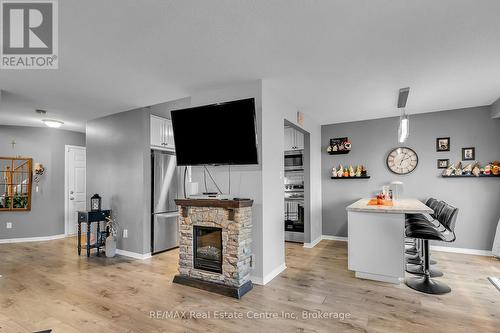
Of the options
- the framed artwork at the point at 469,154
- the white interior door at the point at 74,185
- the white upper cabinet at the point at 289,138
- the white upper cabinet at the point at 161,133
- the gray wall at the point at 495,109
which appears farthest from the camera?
the white interior door at the point at 74,185

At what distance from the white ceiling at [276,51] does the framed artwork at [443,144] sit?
0.79 meters

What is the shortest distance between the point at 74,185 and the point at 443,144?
307 inches

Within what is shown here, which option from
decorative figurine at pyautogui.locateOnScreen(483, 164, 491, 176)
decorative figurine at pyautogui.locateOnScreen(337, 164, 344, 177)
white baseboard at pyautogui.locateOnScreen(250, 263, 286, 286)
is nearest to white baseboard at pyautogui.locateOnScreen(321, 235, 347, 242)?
decorative figurine at pyautogui.locateOnScreen(337, 164, 344, 177)

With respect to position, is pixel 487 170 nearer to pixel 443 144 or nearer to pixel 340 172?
pixel 443 144

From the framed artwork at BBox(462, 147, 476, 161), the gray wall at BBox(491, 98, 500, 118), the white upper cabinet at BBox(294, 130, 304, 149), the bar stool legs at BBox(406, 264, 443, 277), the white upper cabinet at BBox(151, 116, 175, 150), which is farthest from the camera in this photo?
the white upper cabinet at BBox(294, 130, 304, 149)

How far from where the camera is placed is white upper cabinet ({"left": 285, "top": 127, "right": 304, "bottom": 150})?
17.0 feet

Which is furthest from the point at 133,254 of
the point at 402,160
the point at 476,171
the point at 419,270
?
the point at 476,171

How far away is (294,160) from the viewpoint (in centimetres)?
522

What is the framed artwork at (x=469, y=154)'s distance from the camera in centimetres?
445

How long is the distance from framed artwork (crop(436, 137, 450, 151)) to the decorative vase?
19.0 ft

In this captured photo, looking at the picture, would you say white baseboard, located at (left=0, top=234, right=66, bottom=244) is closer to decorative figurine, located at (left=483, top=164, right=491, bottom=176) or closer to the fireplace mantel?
the fireplace mantel

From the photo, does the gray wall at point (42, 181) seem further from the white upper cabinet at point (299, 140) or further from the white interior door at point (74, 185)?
the white upper cabinet at point (299, 140)

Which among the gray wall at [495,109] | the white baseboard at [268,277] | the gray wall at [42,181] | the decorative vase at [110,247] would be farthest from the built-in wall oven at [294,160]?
the gray wall at [42,181]

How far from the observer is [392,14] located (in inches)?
76.0
